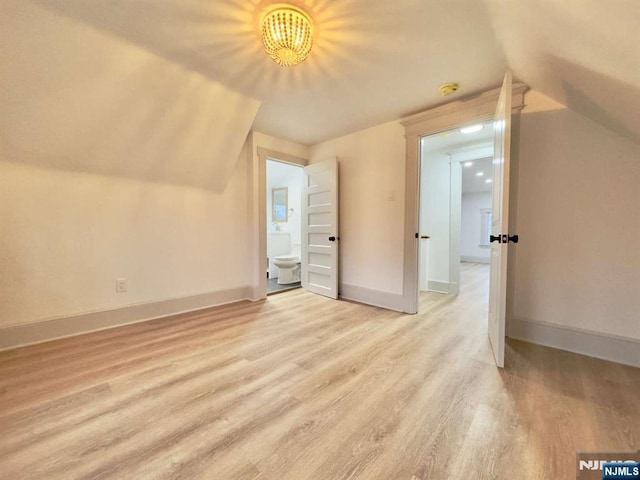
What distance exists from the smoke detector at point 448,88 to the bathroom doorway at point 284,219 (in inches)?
108

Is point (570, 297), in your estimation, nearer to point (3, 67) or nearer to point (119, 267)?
point (119, 267)

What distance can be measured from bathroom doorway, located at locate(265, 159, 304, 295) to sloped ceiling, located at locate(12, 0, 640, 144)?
2.63 meters

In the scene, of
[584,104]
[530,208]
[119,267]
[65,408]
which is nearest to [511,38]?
[584,104]

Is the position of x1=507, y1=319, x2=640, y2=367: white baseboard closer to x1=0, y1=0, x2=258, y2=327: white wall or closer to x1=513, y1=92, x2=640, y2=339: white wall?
x1=513, y1=92, x2=640, y2=339: white wall

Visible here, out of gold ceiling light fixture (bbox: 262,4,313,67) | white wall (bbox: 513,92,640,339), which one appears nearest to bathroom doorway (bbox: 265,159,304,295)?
gold ceiling light fixture (bbox: 262,4,313,67)

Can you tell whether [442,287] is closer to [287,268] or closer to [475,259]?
[287,268]

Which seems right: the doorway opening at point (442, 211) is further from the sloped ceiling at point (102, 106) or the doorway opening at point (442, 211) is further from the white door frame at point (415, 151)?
the sloped ceiling at point (102, 106)

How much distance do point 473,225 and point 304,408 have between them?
871 cm

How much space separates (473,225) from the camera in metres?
8.32

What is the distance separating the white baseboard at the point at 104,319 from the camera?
6.64ft

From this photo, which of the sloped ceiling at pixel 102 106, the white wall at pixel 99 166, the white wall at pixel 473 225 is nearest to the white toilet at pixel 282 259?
the white wall at pixel 99 166

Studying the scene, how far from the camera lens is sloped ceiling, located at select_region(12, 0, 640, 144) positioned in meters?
1.21

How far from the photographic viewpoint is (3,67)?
1575mm

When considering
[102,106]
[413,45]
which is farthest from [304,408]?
[102,106]
